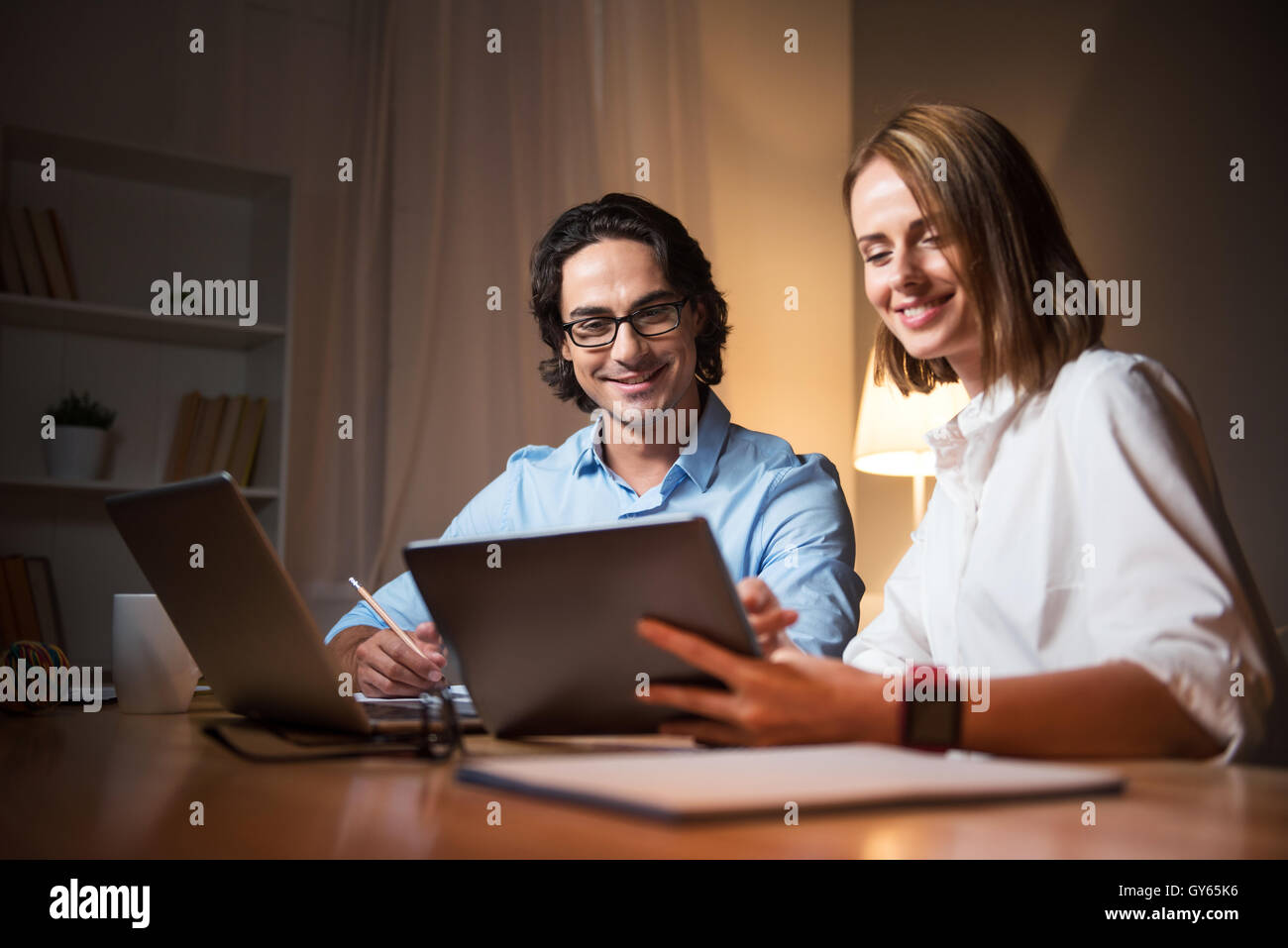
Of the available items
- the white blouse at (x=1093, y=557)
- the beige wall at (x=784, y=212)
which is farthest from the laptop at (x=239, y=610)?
the beige wall at (x=784, y=212)

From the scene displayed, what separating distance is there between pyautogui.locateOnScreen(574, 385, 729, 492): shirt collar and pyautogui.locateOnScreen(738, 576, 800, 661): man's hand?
0.82 metres

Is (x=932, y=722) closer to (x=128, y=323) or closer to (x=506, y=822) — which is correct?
(x=506, y=822)

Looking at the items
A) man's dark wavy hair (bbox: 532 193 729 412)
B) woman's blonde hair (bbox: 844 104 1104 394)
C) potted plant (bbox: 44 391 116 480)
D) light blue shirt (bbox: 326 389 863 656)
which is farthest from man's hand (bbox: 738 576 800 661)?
potted plant (bbox: 44 391 116 480)

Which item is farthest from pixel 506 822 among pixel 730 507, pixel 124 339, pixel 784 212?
pixel 784 212

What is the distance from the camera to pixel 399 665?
132 centimetres

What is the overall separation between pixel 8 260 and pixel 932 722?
2.60m

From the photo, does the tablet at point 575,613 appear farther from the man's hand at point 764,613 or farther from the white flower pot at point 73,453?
the white flower pot at point 73,453

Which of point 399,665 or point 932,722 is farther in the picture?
point 399,665

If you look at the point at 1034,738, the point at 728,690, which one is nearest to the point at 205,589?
the point at 728,690

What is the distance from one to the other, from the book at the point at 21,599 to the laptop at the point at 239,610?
1673 millimetres

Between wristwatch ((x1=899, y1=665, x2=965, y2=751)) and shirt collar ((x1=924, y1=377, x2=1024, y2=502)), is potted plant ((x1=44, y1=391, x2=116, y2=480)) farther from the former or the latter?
wristwatch ((x1=899, y1=665, x2=965, y2=751))

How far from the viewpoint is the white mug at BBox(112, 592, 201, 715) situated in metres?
1.19
